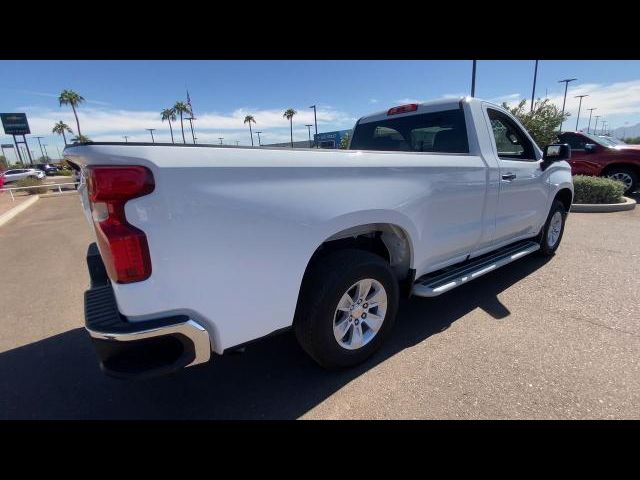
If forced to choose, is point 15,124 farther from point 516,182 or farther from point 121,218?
point 516,182

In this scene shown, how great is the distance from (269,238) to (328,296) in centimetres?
60

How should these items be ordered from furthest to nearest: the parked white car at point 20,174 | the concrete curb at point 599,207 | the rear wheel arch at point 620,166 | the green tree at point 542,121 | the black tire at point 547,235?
the parked white car at point 20,174 → the green tree at point 542,121 → the rear wheel arch at point 620,166 → the concrete curb at point 599,207 → the black tire at point 547,235

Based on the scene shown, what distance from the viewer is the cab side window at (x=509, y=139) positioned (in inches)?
142

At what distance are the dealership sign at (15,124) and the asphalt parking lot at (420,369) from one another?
1898 inches

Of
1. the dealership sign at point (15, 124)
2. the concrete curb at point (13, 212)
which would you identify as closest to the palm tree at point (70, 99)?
the dealership sign at point (15, 124)

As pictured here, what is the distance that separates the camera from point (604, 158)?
32.1ft

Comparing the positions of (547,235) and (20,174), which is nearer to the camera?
(547,235)


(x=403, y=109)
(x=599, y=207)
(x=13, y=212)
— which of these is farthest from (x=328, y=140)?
(x=13, y=212)

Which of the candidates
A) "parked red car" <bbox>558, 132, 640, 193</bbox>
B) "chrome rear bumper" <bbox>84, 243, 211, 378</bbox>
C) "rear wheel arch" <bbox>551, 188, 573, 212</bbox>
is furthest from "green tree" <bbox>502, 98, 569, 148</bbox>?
"chrome rear bumper" <bbox>84, 243, 211, 378</bbox>

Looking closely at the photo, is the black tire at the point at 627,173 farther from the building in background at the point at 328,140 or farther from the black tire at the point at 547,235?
the building in background at the point at 328,140
